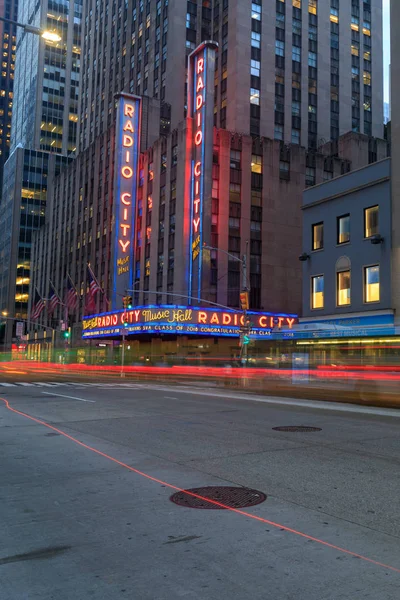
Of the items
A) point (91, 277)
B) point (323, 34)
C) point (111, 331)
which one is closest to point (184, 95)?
point (323, 34)

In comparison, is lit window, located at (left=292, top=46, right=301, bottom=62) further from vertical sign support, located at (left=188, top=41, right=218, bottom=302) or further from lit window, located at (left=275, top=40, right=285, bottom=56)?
vertical sign support, located at (left=188, top=41, right=218, bottom=302)

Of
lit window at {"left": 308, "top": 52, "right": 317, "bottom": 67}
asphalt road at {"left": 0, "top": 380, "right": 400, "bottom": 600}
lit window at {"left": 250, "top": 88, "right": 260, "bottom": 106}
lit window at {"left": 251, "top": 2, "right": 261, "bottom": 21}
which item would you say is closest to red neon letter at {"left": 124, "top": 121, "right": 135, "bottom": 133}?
lit window at {"left": 250, "top": 88, "right": 260, "bottom": 106}

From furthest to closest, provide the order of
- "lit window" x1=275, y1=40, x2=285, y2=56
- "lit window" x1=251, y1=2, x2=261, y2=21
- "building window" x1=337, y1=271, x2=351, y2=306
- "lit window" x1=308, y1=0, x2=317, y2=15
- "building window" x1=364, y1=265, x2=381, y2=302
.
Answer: "lit window" x1=308, y1=0, x2=317, y2=15 → "lit window" x1=275, y1=40, x2=285, y2=56 → "lit window" x1=251, y1=2, x2=261, y2=21 → "building window" x1=337, y1=271, x2=351, y2=306 → "building window" x1=364, y1=265, x2=381, y2=302

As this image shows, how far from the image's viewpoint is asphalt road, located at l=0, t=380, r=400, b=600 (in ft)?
13.9

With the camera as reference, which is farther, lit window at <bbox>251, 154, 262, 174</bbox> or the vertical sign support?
lit window at <bbox>251, 154, 262, 174</bbox>

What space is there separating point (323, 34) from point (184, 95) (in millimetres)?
21575

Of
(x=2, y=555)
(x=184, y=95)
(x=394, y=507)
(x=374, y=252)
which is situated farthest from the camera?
(x=184, y=95)

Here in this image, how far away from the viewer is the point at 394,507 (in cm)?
625

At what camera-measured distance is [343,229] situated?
1352 inches

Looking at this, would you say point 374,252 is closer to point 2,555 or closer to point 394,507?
point 394,507

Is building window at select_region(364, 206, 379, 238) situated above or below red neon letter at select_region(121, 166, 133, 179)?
below

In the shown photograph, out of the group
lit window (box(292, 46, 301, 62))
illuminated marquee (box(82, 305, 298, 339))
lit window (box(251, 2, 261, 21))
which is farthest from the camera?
lit window (box(292, 46, 301, 62))

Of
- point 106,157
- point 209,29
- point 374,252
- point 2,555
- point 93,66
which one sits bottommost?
point 2,555

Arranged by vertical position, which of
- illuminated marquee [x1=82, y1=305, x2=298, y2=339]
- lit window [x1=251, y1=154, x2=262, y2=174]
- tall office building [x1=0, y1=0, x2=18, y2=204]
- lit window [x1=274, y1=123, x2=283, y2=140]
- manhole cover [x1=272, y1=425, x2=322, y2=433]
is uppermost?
tall office building [x1=0, y1=0, x2=18, y2=204]
